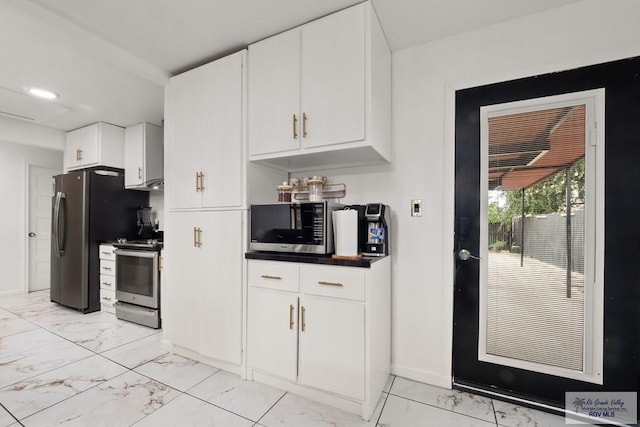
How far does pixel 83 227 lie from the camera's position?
11.3 feet

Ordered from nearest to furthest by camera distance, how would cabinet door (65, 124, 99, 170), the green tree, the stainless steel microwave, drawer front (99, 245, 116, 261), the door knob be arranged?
1. the green tree
2. the stainless steel microwave
3. the door knob
4. drawer front (99, 245, 116, 261)
5. cabinet door (65, 124, 99, 170)

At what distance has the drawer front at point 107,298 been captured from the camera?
11.3 feet

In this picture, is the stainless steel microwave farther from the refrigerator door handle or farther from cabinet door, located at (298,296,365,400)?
the refrigerator door handle

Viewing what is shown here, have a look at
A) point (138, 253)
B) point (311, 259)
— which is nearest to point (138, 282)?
point (138, 253)

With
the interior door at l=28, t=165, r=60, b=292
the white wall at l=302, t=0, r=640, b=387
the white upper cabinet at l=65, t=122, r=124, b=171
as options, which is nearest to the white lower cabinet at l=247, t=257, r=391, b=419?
the white wall at l=302, t=0, r=640, b=387

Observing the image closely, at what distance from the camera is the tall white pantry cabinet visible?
2.09 m

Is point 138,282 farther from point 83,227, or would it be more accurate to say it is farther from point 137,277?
point 83,227

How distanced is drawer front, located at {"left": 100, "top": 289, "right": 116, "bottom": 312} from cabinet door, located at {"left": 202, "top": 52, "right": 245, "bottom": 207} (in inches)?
88.3

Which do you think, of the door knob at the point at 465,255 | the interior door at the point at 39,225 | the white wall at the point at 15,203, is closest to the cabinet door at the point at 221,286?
the door knob at the point at 465,255

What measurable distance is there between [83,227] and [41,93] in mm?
1474

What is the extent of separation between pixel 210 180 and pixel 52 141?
11.1 feet

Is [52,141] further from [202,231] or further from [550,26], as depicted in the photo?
[550,26]

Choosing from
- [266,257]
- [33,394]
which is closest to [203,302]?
[266,257]

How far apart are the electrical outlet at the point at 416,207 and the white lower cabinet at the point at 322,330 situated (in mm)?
391
